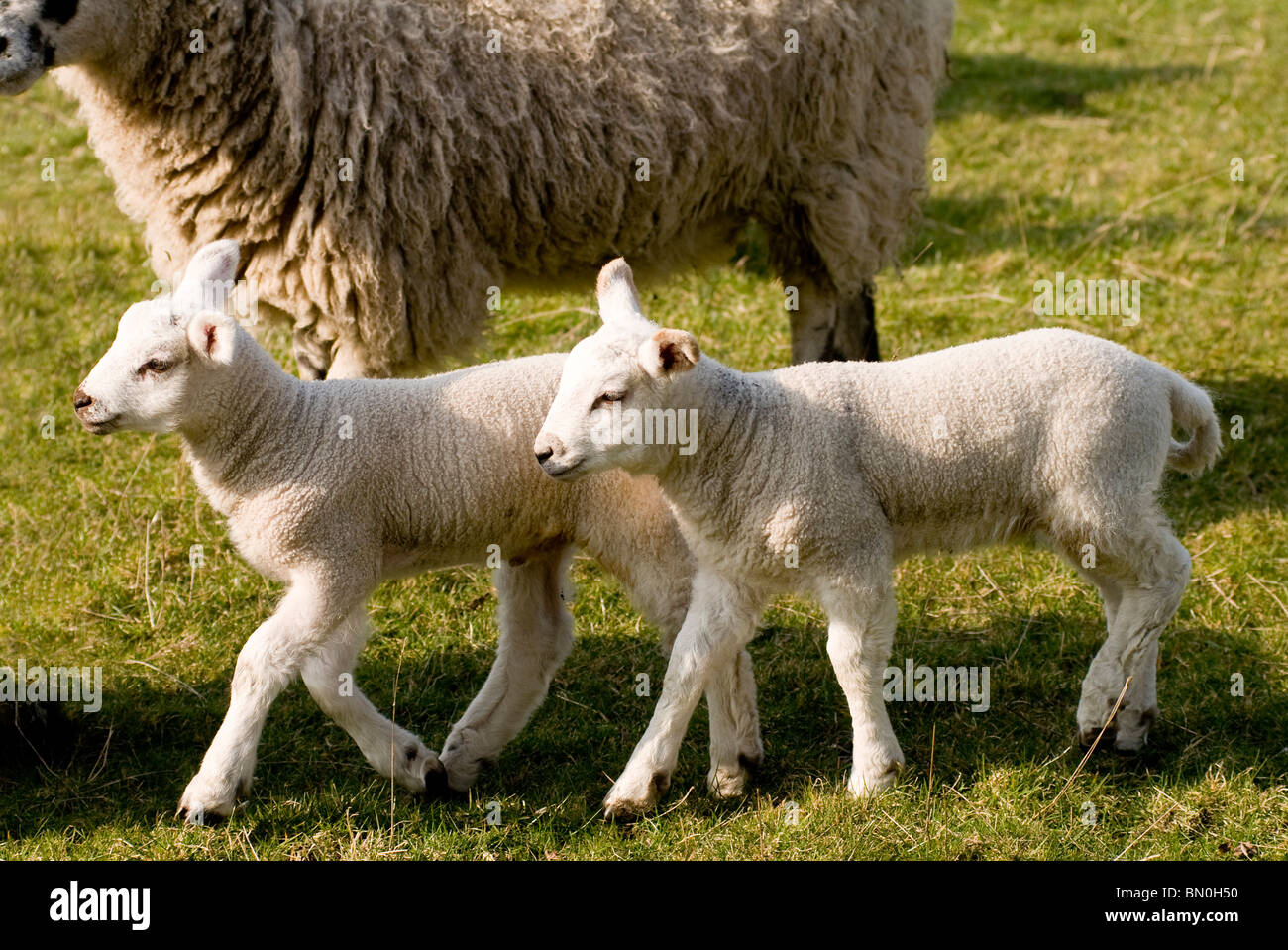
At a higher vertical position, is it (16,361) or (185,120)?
(185,120)

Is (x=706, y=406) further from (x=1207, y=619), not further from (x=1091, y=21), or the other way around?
(x=1091, y=21)

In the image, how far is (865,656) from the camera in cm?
418

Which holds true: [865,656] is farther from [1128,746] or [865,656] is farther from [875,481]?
[1128,746]

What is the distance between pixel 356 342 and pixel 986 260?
4.09 m

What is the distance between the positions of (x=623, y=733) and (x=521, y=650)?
0.43 meters

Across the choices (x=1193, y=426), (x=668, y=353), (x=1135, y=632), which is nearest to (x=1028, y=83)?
(x=1193, y=426)

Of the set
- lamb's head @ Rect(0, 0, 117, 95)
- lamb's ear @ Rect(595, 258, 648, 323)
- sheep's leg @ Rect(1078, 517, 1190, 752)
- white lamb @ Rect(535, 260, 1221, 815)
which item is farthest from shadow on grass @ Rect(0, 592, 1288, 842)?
lamb's head @ Rect(0, 0, 117, 95)

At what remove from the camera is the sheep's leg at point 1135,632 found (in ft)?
14.2

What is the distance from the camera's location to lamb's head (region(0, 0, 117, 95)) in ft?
15.7

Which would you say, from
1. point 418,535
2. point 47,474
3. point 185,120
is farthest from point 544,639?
point 47,474

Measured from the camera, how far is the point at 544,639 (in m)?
4.75

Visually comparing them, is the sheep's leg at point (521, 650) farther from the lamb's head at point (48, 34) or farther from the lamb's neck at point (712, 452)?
the lamb's head at point (48, 34)

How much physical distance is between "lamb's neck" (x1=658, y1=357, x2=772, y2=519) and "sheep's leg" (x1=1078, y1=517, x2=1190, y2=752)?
105 centimetres

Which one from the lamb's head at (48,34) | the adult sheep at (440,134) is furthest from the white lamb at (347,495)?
the lamb's head at (48,34)
